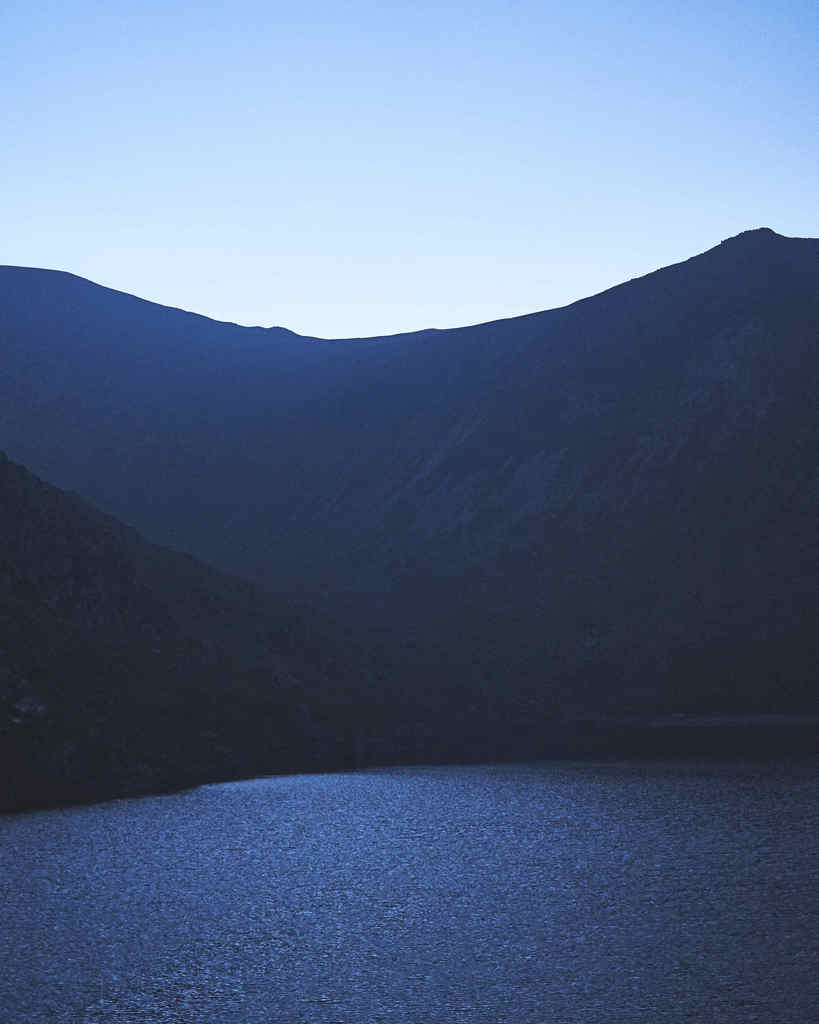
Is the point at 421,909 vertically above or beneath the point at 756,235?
beneath

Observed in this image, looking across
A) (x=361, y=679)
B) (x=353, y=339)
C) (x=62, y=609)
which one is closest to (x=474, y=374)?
(x=353, y=339)

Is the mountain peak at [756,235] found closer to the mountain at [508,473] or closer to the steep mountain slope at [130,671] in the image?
the mountain at [508,473]

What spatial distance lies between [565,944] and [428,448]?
284ft

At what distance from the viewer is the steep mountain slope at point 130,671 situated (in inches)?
1487

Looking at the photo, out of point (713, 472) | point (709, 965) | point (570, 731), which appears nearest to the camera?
point (709, 965)

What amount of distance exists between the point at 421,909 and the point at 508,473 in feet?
246

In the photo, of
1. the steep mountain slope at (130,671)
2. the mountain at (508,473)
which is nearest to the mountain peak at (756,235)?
the mountain at (508,473)

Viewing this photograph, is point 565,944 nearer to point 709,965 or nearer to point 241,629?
point 709,965

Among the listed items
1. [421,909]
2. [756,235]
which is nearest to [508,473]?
[756,235]

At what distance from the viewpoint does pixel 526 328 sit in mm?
111375

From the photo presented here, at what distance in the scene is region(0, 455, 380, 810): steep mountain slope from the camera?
37.8 m

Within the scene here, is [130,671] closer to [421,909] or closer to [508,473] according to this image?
[421,909]

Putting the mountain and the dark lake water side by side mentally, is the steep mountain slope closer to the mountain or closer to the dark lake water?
the dark lake water

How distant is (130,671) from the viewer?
43.5m
